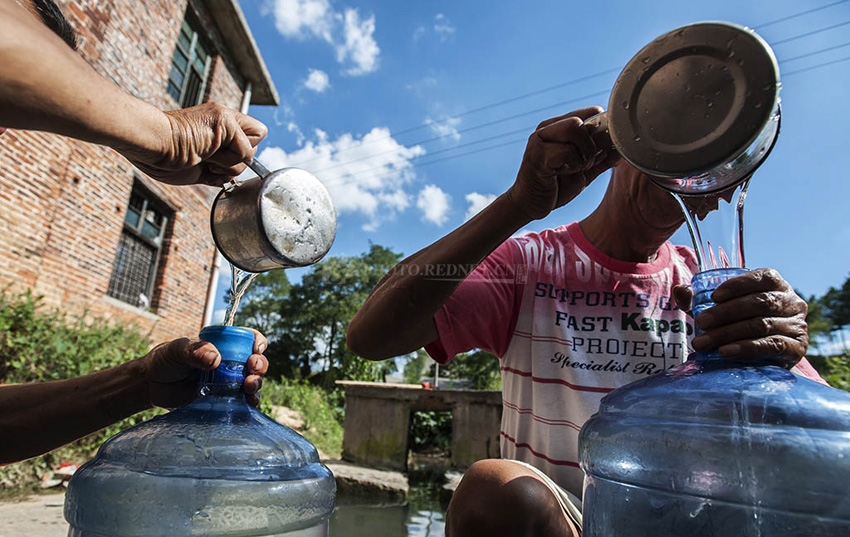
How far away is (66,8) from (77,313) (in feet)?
11.0

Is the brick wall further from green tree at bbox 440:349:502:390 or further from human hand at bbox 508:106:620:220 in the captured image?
green tree at bbox 440:349:502:390

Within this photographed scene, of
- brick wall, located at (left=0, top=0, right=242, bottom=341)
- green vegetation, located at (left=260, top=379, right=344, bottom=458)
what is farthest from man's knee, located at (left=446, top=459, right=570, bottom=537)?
green vegetation, located at (left=260, top=379, right=344, bottom=458)

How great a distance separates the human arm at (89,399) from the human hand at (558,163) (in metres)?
0.70

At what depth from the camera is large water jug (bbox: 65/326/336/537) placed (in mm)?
984

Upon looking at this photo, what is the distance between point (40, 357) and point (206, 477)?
176 inches

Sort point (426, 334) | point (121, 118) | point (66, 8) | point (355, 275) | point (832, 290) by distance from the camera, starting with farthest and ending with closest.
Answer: point (832, 290), point (355, 275), point (66, 8), point (426, 334), point (121, 118)

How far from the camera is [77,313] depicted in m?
5.77

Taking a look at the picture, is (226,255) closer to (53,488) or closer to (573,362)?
(573,362)

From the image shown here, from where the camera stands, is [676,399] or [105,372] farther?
[105,372]

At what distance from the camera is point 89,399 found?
1.22 m

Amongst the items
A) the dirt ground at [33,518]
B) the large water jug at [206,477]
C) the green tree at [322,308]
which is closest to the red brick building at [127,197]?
the dirt ground at [33,518]

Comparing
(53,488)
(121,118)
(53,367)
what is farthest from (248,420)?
(53,367)

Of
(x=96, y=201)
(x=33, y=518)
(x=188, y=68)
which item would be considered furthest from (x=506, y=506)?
(x=188, y=68)

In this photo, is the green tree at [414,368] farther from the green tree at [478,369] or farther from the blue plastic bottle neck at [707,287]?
the blue plastic bottle neck at [707,287]
